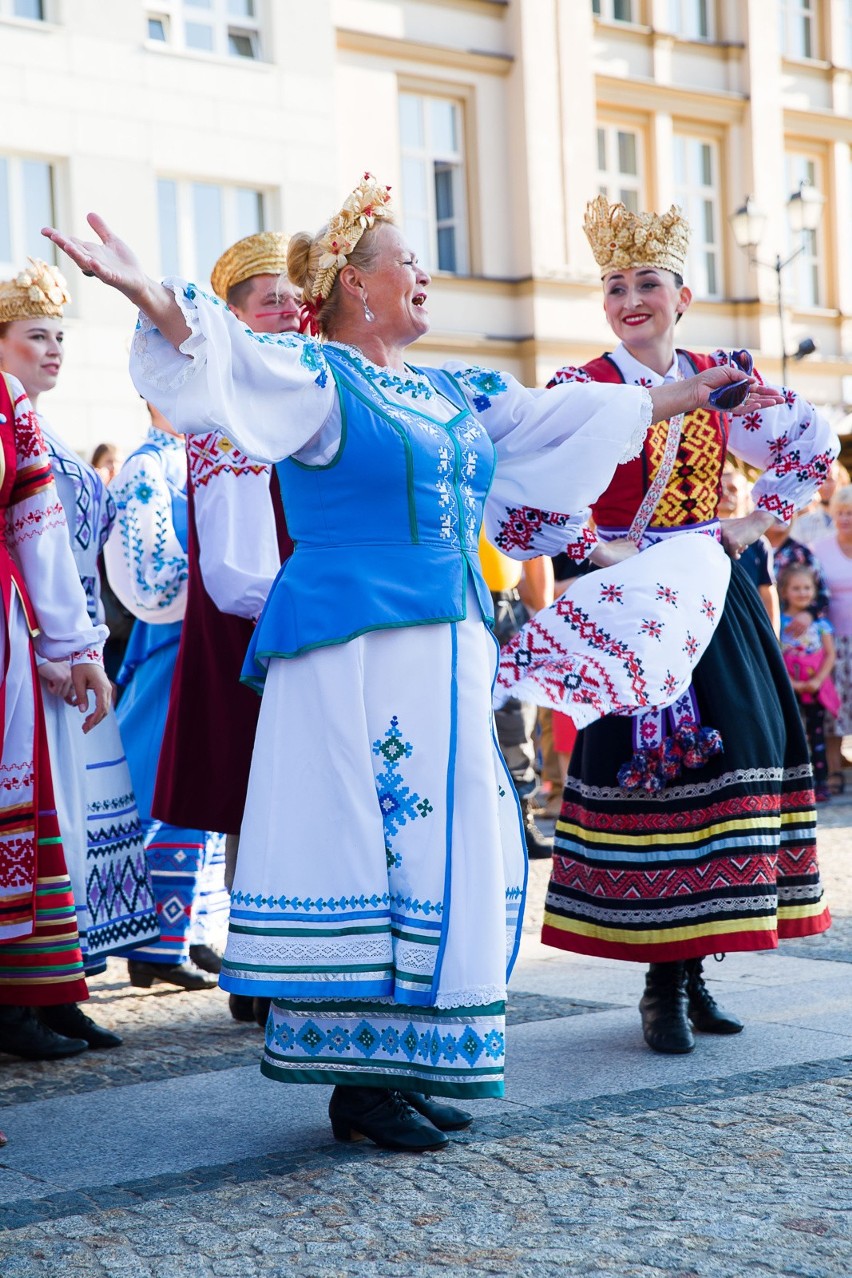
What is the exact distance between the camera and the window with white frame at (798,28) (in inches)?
894

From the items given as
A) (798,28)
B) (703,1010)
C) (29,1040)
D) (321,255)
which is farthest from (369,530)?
(798,28)

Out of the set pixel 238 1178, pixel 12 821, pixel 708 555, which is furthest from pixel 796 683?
pixel 238 1178

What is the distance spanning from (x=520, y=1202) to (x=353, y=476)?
1.34m

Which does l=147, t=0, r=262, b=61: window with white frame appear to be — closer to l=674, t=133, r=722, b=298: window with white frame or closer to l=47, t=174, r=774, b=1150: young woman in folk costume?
l=674, t=133, r=722, b=298: window with white frame

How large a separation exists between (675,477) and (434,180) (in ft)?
52.1

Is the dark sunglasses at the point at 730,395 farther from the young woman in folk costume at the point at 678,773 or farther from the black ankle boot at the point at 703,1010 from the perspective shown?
the black ankle boot at the point at 703,1010

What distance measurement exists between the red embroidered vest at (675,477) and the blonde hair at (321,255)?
2.76 ft

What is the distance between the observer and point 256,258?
4.70 metres

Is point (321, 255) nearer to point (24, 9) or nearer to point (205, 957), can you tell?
point (205, 957)

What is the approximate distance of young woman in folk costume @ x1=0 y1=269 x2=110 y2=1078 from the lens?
4.06 metres

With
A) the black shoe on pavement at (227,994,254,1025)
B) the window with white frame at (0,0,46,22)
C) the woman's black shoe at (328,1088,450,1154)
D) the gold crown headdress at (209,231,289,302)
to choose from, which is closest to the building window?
the window with white frame at (0,0,46,22)

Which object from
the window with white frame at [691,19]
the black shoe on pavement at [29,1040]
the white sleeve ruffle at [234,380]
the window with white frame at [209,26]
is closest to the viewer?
the white sleeve ruffle at [234,380]

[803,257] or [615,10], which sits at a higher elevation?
[615,10]

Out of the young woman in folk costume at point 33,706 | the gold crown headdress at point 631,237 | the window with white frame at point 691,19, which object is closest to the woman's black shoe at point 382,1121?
the young woman in folk costume at point 33,706
